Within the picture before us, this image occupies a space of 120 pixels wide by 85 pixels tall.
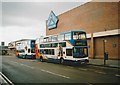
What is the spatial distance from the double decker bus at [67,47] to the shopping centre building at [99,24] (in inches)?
176

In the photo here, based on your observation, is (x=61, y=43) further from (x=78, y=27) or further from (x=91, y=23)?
(x=78, y=27)

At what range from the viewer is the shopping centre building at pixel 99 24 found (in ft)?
123

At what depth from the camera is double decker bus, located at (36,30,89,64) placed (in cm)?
2727

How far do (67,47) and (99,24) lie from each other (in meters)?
15.7

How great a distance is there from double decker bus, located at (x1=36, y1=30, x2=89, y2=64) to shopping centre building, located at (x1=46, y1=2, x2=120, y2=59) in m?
4.48

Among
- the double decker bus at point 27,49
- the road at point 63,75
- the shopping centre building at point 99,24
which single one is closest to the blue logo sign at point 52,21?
the shopping centre building at point 99,24

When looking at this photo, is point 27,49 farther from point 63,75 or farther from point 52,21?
point 63,75

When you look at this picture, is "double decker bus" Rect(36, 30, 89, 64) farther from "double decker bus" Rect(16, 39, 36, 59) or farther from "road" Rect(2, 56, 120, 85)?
"double decker bus" Rect(16, 39, 36, 59)

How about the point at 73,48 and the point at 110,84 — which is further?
the point at 73,48

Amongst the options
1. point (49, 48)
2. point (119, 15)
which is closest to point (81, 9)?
point (119, 15)

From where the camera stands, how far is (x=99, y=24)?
4234 cm

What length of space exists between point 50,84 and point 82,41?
604 inches

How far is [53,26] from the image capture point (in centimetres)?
6575

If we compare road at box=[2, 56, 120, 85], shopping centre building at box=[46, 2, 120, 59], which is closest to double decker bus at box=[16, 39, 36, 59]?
shopping centre building at box=[46, 2, 120, 59]
